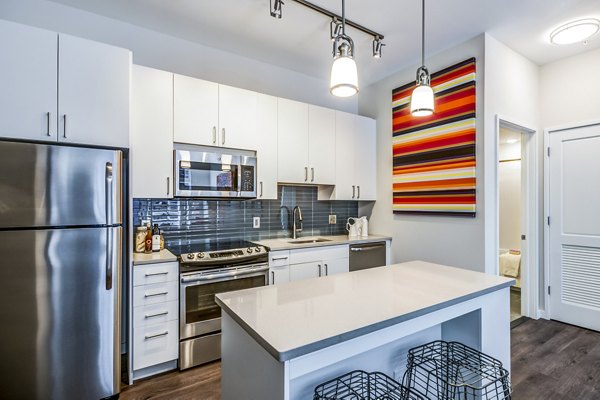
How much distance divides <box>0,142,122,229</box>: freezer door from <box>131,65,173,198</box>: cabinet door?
44cm

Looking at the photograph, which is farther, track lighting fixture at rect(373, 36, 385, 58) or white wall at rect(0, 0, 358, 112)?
track lighting fixture at rect(373, 36, 385, 58)

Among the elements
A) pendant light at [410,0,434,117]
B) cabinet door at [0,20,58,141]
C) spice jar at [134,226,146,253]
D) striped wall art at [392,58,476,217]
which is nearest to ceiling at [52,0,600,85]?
striped wall art at [392,58,476,217]

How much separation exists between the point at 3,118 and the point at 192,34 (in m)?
1.69

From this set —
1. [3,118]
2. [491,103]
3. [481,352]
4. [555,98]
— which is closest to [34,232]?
[3,118]

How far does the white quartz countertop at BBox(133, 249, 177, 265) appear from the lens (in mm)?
2197

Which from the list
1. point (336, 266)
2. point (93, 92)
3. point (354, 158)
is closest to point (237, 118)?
point (93, 92)

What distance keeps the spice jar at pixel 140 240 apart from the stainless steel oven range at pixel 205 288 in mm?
231

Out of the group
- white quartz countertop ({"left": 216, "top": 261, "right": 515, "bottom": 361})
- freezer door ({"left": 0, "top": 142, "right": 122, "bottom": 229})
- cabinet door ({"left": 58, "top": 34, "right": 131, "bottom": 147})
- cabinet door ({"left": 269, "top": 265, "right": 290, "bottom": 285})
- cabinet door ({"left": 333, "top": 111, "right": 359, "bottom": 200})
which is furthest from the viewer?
cabinet door ({"left": 333, "top": 111, "right": 359, "bottom": 200})

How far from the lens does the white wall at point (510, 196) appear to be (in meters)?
4.82

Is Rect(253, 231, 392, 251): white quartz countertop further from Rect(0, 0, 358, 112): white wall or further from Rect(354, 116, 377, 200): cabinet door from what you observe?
Rect(0, 0, 358, 112): white wall

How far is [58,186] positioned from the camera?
179 cm

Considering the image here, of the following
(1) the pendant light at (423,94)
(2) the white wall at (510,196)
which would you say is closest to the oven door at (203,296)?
(1) the pendant light at (423,94)

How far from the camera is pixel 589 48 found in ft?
10.1

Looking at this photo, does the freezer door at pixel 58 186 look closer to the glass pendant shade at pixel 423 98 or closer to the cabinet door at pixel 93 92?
the cabinet door at pixel 93 92
